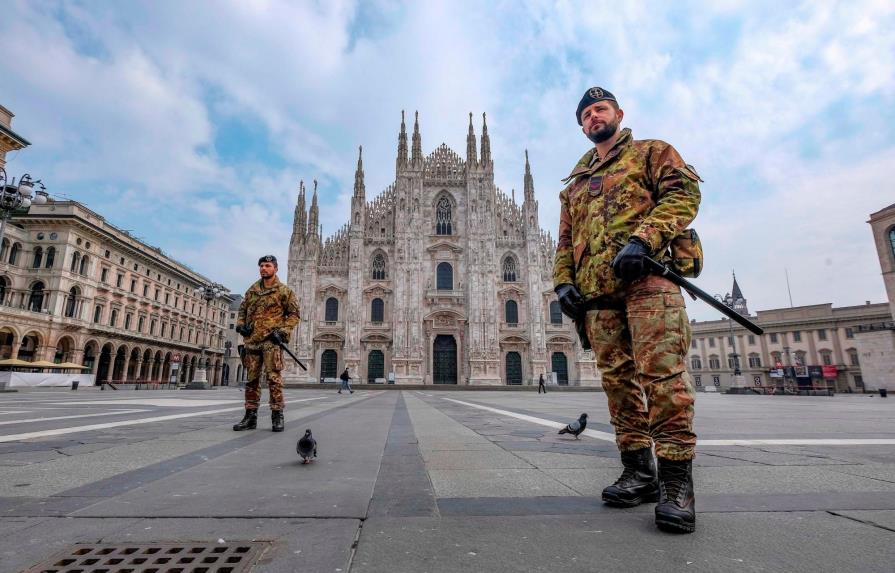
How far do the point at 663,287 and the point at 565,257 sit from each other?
2.22 feet

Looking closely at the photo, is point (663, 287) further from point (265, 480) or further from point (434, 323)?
point (434, 323)

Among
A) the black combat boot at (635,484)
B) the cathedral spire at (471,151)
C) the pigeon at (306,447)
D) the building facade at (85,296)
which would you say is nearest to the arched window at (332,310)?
the building facade at (85,296)

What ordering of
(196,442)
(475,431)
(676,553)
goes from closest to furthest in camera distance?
(676,553) < (196,442) < (475,431)

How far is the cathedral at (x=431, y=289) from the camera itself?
1256 inches

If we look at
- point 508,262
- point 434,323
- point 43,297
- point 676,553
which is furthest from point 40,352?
point 676,553

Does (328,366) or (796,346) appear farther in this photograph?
(796,346)

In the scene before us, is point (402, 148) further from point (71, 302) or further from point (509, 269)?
point (71, 302)

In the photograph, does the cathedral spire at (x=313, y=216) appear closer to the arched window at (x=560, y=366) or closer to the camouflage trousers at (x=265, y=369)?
the arched window at (x=560, y=366)

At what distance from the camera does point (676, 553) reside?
1362mm

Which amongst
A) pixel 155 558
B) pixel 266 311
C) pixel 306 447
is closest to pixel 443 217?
pixel 266 311

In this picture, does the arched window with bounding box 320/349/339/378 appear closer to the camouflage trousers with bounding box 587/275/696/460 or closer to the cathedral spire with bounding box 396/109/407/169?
the cathedral spire with bounding box 396/109/407/169

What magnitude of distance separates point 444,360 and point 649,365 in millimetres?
31500

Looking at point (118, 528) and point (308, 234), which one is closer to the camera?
point (118, 528)

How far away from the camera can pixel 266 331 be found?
15.8ft
